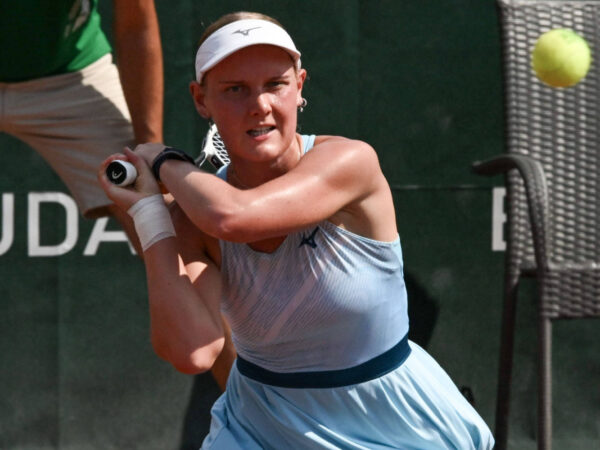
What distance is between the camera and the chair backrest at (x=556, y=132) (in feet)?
10.3

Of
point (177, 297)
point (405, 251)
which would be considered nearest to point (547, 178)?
point (405, 251)

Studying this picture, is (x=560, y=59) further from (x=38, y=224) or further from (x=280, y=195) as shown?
(x=38, y=224)

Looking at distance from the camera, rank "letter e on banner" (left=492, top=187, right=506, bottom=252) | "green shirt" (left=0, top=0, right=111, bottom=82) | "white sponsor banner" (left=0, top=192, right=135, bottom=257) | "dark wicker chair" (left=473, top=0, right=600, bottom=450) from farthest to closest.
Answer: "letter e on banner" (left=492, top=187, right=506, bottom=252) → "white sponsor banner" (left=0, top=192, right=135, bottom=257) → "green shirt" (left=0, top=0, right=111, bottom=82) → "dark wicker chair" (left=473, top=0, right=600, bottom=450)

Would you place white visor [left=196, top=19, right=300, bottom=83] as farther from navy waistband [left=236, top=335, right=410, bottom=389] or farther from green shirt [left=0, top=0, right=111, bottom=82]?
green shirt [left=0, top=0, right=111, bottom=82]

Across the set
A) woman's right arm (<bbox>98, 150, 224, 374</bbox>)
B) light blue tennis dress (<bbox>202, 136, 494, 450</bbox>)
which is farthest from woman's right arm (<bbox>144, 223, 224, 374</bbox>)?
light blue tennis dress (<bbox>202, 136, 494, 450</bbox>)

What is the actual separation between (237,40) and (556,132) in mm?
1433

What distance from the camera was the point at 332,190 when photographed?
2.15 m

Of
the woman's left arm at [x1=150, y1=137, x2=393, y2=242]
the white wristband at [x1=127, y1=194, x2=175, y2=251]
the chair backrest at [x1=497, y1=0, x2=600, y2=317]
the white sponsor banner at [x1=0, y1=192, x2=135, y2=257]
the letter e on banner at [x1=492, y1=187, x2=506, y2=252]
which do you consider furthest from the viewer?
the letter e on banner at [x1=492, y1=187, x2=506, y2=252]

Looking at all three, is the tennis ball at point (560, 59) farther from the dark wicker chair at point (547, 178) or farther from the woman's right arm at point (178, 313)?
the woman's right arm at point (178, 313)

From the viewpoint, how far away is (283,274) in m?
2.21

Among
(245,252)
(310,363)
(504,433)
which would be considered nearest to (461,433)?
(310,363)

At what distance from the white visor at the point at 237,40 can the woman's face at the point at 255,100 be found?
0.02 meters

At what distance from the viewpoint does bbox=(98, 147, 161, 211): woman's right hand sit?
7.20 feet

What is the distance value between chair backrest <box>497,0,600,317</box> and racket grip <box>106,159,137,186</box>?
4.24 feet
